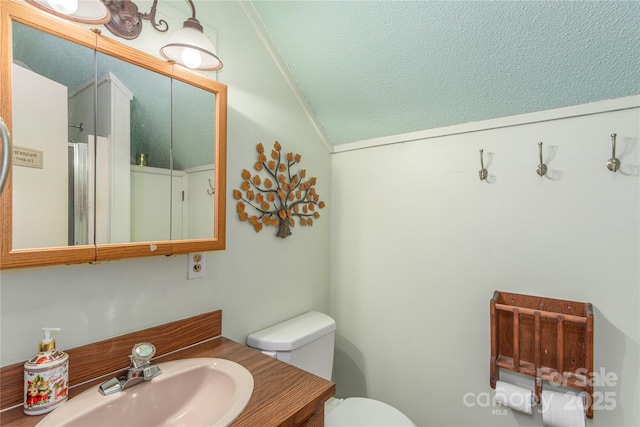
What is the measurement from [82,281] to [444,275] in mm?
1424

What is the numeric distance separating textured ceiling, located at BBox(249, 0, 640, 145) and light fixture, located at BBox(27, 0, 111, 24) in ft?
2.35

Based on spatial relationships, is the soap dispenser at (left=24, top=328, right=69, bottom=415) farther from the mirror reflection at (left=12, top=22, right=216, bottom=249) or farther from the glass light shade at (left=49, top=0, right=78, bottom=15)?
the glass light shade at (left=49, top=0, right=78, bottom=15)

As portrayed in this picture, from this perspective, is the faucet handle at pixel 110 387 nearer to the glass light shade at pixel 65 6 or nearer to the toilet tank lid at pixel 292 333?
the toilet tank lid at pixel 292 333

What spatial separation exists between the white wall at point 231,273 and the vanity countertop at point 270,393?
0.45 feet

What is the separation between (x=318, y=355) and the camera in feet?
4.78

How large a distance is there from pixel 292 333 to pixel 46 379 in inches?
33.0

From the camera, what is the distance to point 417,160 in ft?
5.16

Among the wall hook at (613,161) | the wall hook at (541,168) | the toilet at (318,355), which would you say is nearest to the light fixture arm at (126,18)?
the toilet at (318,355)

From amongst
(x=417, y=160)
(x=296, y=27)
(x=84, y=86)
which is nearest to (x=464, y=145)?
(x=417, y=160)

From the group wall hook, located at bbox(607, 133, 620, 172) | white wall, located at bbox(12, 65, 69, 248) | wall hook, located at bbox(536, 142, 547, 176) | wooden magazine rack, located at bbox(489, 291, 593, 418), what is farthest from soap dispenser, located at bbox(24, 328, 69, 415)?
wall hook, located at bbox(607, 133, 620, 172)

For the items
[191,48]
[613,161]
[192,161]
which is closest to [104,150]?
[192,161]

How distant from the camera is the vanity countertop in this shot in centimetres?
75

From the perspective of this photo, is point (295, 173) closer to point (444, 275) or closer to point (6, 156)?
point (444, 275)

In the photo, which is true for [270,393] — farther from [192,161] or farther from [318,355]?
[192,161]
